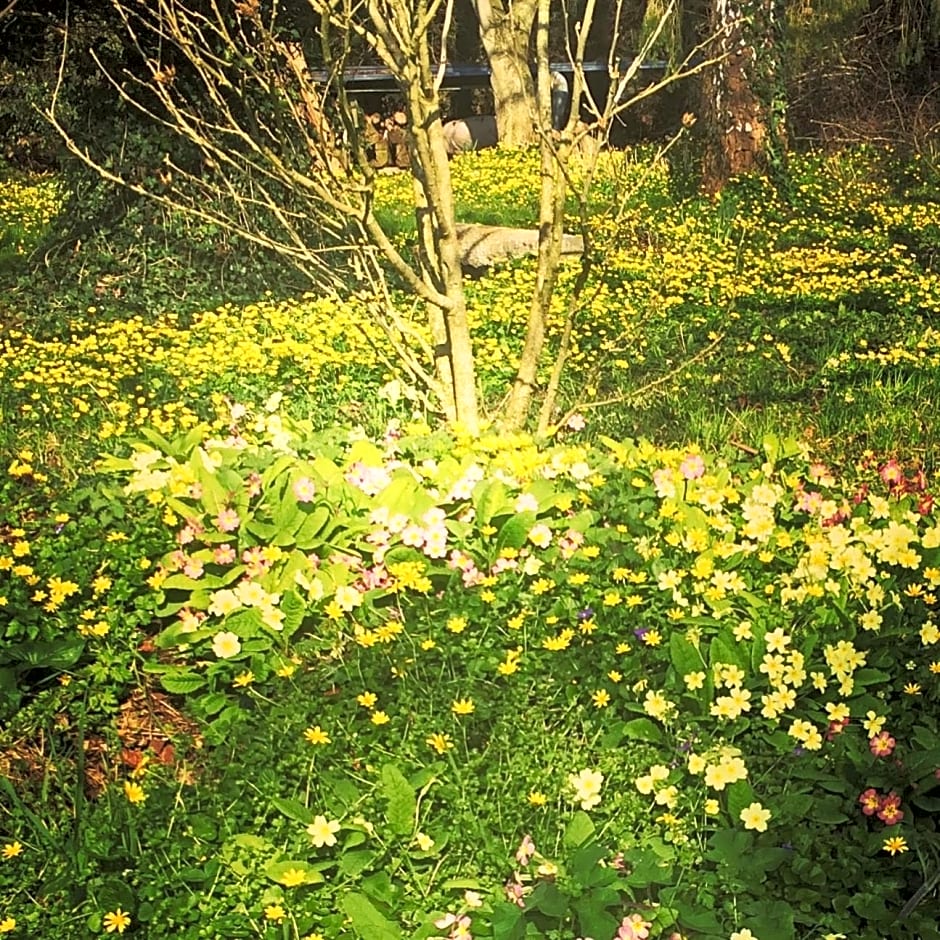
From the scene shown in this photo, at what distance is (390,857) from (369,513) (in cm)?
113

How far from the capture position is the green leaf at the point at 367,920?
2133 mm

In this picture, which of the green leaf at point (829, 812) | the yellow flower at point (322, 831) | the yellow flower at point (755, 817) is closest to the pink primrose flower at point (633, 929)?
the yellow flower at point (755, 817)

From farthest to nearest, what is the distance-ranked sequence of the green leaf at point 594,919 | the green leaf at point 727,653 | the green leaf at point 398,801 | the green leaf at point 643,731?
the green leaf at point 727,653, the green leaf at point 643,731, the green leaf at point 398,801, the green leaf at point 594,919

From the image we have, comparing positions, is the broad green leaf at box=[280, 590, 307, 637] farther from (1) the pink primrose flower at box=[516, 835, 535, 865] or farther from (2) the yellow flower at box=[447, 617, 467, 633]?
(1) the pink primrose flower at box=[516, 835, 535, 865]

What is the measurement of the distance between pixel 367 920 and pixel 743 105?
8897mm

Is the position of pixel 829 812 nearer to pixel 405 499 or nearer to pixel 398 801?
pixel 398 801

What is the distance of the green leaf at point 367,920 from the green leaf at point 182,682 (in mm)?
832

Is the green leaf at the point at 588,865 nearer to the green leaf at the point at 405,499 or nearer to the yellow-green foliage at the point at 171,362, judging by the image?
the green leaf at the point at 405,499

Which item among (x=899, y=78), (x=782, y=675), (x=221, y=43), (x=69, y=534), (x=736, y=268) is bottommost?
(x=899, y=78)

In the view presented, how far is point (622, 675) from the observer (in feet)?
8.87

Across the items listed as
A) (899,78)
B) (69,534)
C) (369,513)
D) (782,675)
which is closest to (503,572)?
(369,513)

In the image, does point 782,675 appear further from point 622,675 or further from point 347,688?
point 347,688

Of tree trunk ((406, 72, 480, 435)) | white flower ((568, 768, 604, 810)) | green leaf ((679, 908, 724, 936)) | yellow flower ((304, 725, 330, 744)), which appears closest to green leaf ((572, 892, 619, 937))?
green leaf ((679, 908, 724, 936))

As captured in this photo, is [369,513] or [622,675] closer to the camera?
[622,675]
